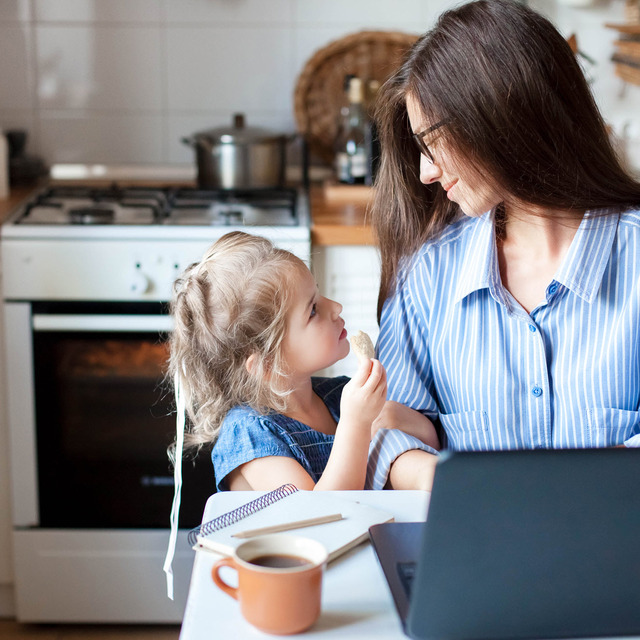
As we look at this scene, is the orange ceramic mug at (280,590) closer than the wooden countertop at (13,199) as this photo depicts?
Yes

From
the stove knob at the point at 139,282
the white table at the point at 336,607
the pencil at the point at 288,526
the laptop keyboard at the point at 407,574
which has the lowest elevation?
the white table at the point at 336,607

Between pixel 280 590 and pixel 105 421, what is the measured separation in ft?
5.18

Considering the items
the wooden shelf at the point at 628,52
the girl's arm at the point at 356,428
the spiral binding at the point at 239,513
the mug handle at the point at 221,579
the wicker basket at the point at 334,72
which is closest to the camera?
the mug handle at the point at 221,579

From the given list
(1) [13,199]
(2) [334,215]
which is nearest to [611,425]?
(2) [334,215]

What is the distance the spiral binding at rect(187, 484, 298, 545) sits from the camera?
2.89ft

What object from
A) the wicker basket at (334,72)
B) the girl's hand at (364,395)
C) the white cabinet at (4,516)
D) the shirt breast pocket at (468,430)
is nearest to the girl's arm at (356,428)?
the girl's hand at (364,395)

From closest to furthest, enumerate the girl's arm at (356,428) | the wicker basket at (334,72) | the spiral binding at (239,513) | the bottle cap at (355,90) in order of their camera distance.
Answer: the spiral binding at (239,513) → the girl's arm at (356,428) → the bottle cap at (355,90) → the wicker basket at (334,72)

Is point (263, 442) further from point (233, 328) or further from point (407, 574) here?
point (407, 574)

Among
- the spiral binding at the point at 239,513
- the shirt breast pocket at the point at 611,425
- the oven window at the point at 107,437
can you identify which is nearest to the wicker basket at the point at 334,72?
the oven window at the point at 107,437

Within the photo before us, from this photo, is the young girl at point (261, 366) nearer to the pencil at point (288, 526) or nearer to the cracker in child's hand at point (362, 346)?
the cracker in child's hand at point (362, 346)

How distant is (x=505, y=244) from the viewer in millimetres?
1359

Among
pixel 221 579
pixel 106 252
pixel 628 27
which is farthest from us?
pixel 628 27

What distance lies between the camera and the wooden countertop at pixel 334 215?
2.06 metres

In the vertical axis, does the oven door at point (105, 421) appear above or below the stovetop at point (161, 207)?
below
